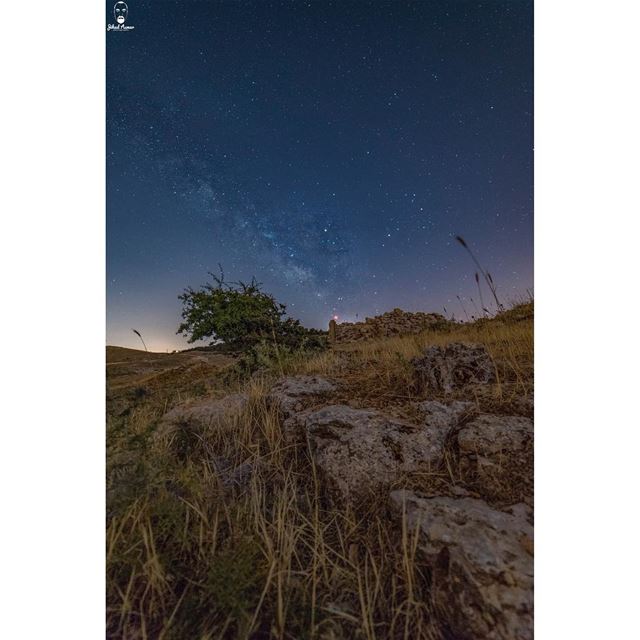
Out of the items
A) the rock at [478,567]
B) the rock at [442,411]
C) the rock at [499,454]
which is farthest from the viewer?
the rock at [442,411]

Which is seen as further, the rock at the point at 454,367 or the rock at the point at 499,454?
the rock at the point at 454,367

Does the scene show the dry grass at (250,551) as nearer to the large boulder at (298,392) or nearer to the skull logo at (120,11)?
the large boulder at (298,392)

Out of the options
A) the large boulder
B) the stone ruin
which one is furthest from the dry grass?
the stone ruin

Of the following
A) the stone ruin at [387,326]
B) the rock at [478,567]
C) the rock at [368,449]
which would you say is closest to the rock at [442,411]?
the rock at [368,449]

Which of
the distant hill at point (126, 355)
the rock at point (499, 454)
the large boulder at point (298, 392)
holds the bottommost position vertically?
the rock at point (499, 454)

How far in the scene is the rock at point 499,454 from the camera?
111 centimetres

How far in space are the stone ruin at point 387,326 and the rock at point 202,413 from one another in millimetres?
677

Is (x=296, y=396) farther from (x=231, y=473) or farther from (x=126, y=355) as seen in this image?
(x=126, y=355)

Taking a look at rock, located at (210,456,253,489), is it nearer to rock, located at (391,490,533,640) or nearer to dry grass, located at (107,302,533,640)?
dry grass, located at (107,302,533,640)

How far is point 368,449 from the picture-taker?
1191 mm

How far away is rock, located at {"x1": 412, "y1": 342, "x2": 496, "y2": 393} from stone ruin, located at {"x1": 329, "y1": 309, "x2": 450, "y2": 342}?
262 mm
